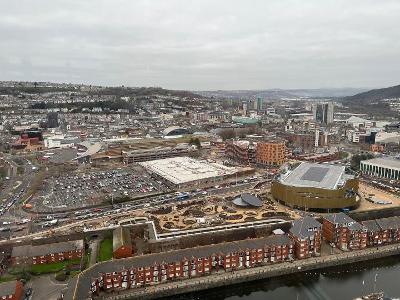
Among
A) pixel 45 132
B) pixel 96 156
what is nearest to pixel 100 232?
pixel 96 156

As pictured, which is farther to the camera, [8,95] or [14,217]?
[8,95]

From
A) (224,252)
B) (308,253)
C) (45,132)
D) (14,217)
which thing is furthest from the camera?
(45,132)

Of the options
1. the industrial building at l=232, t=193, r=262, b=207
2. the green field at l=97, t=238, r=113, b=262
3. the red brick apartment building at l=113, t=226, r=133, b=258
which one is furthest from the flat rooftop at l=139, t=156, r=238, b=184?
the green field at l=97, t=238, r=113, b=262

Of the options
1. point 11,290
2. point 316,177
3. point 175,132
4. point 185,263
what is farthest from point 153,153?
point 11,290

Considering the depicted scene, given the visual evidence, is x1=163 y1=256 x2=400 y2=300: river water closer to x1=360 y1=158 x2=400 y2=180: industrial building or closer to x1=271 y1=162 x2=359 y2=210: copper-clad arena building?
x1=271 y1=162 x2=359 y2=210: copper-clad arena building

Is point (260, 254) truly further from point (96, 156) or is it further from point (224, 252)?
point (96, 156)

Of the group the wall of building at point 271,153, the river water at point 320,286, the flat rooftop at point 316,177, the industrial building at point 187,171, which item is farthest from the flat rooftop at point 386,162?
the river water at point 320,286
